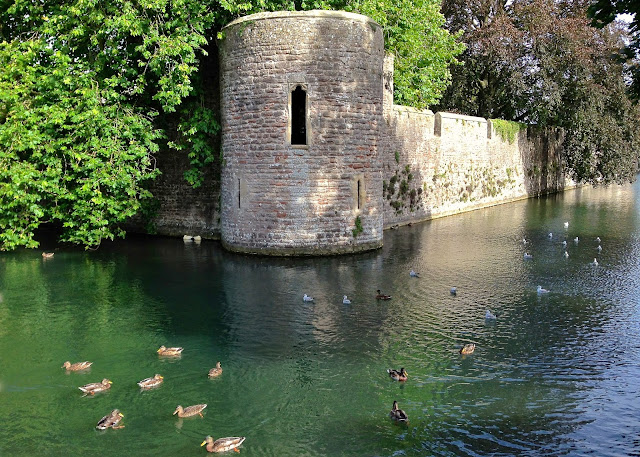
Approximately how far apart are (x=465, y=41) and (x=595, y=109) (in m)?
8.27

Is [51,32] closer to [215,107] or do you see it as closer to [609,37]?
[215,107]

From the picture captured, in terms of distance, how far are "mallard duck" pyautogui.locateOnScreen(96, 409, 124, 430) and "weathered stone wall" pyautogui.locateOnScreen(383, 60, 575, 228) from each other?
54.4 feet

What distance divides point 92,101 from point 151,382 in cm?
1138

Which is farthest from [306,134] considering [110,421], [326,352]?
[110,421]

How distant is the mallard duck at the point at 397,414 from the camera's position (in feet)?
24.1

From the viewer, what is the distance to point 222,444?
6773 mm

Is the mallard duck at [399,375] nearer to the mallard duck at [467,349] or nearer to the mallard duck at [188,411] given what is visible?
the mallard duck at [467,349]

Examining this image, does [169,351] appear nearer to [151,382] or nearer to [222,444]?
[151,382]

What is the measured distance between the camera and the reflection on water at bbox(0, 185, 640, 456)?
716 centimetres

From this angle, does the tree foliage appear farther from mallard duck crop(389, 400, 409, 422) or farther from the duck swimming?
mallard duck crop(389, 400, 409, 422)

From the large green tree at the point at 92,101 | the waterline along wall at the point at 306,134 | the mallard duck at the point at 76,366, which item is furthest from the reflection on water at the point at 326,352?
the large green tree at the point at 92,101

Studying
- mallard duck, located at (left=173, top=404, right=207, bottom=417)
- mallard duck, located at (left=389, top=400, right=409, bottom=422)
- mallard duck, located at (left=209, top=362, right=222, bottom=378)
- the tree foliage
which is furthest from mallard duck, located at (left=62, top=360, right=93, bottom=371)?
the tree foliage

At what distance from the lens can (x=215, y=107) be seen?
20312mm

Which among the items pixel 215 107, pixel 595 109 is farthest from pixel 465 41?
pixel 215 107
